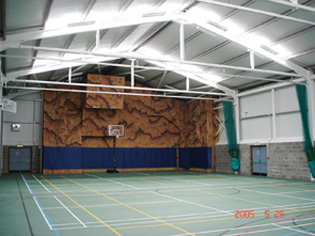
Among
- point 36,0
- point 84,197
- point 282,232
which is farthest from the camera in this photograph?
point 84,197

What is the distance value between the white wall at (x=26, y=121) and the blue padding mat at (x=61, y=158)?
202cm

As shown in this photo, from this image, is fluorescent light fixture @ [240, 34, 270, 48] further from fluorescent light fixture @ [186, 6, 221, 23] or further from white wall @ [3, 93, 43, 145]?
white wall @ [3, 93, 43, 145]

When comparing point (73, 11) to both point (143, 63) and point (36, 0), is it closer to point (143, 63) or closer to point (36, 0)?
point (36, 0)

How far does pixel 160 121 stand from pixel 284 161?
13522 mm

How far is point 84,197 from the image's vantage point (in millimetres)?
13555

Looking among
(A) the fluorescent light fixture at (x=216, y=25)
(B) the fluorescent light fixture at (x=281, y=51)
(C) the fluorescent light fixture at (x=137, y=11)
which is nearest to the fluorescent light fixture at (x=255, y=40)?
(B) the fluorescent light fixture at (x=281, y=51)

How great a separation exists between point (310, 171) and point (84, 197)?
13519mm

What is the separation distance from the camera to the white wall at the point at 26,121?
28.3 metres

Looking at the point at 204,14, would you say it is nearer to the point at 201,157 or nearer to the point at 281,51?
the point at 281,51

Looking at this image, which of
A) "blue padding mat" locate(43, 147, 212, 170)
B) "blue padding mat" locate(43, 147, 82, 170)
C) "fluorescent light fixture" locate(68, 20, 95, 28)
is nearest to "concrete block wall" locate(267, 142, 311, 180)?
"blue padding mat" locate(43, 147, 212, 170)

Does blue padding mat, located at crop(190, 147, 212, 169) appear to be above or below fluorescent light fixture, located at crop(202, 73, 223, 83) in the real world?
below

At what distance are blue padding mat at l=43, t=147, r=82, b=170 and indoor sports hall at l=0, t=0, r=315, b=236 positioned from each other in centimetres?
9

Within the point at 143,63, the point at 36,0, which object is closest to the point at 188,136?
the point at 143,63

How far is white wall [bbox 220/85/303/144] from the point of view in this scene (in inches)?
846
